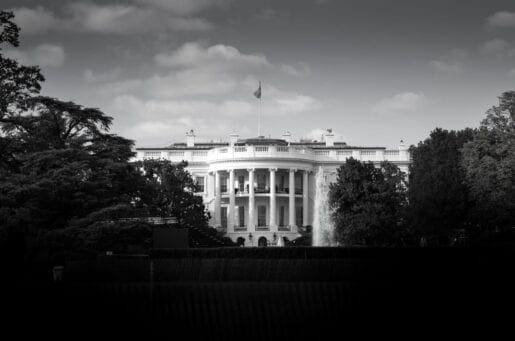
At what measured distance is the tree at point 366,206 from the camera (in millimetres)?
69312

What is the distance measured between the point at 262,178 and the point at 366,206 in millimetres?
31945

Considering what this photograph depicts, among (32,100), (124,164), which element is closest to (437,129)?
(124,164)

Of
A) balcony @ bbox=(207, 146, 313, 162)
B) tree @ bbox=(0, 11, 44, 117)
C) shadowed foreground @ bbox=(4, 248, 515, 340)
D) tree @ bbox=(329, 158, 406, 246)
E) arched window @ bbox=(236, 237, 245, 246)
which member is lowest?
shadowed foreground @ bbox=(4, 248, 515, 340)

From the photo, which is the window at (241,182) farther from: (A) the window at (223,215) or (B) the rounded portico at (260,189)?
(A) the window at (223,215)

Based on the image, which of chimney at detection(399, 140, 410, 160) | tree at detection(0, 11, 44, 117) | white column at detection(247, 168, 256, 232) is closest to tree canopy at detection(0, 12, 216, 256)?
tree at detection(0, 11, 44, 117)

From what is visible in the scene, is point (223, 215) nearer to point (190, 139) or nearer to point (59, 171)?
point (190, 139)

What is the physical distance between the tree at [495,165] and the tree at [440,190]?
303 centimetres

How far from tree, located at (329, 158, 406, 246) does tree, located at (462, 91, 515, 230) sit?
42.5 ft

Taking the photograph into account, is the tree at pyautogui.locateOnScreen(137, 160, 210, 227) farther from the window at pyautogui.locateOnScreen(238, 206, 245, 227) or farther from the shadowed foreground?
the shadowed foreground

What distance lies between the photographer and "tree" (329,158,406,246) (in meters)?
69.3

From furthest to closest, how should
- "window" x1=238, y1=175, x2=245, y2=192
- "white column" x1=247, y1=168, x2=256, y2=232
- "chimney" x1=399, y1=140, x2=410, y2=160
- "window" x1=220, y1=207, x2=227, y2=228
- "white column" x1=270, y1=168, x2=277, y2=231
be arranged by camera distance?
"chimney" x1=399, y1=140, x2=410, y2=160 → "window" x1=220, y1=207, x2=227, y2=228 → "window" x1=238, y1=175, x2=245, y2=192 → "white column" x1=270, y1=168, x2=277, y2=231 → "white column" x1=247, y1=168, x2=256, y2=232

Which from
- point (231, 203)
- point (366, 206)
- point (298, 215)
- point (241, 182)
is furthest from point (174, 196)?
point (298, 215)

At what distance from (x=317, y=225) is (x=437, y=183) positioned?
77.5 ft

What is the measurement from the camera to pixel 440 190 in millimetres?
60500
